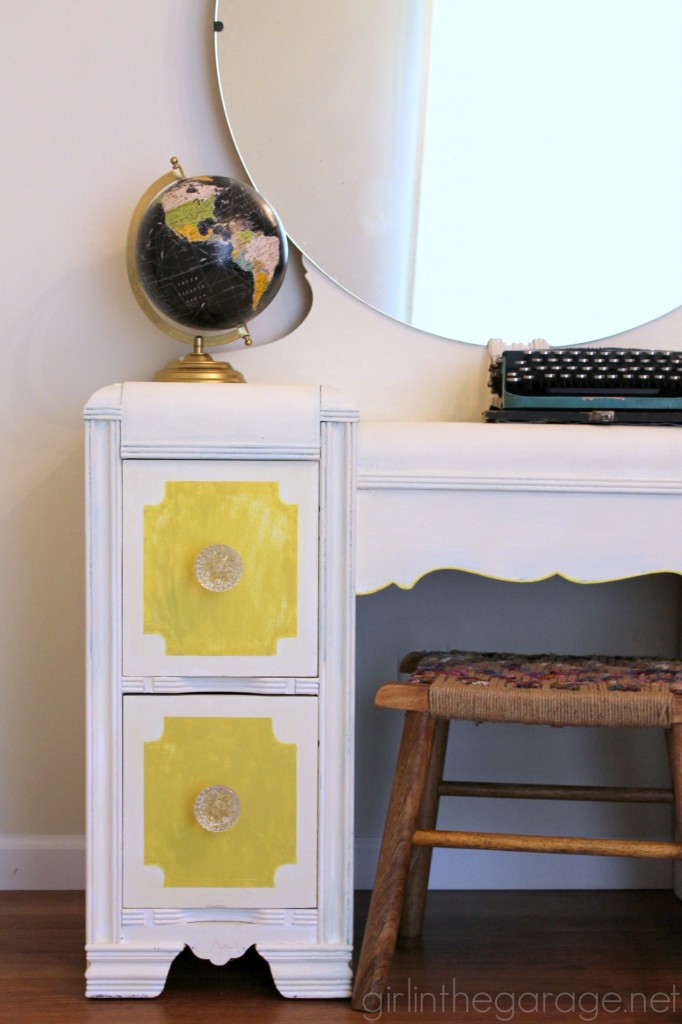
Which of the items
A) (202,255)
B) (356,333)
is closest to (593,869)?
(356,333)

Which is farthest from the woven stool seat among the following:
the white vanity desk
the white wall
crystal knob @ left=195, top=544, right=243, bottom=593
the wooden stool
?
the white wall

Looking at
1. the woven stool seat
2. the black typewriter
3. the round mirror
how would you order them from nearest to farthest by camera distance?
the woven stool seat, the black typewriter, the round mirror

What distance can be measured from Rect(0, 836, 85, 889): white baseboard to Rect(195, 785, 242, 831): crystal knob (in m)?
0.52

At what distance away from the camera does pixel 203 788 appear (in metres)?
1.37

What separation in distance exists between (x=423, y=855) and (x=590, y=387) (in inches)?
28.4

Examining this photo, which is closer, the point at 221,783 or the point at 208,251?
the point at 221,783

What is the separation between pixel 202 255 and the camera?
1.49 metres

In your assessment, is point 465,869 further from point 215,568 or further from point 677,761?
point 215,568

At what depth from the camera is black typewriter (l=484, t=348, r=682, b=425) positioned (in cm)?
148

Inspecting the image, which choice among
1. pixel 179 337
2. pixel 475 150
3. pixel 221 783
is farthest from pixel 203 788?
pixel 475 150

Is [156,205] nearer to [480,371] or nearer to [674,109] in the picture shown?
[480,371]

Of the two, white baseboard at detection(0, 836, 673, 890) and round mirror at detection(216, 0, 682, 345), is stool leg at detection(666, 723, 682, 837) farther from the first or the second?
round mirror at detection(216, 0, 682, 345)

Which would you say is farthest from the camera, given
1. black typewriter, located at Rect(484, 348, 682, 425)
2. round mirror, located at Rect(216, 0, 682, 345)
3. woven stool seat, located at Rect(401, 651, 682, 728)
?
round mirror, located at Rect(216, 0, 682, 345)

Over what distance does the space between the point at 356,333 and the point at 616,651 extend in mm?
689
